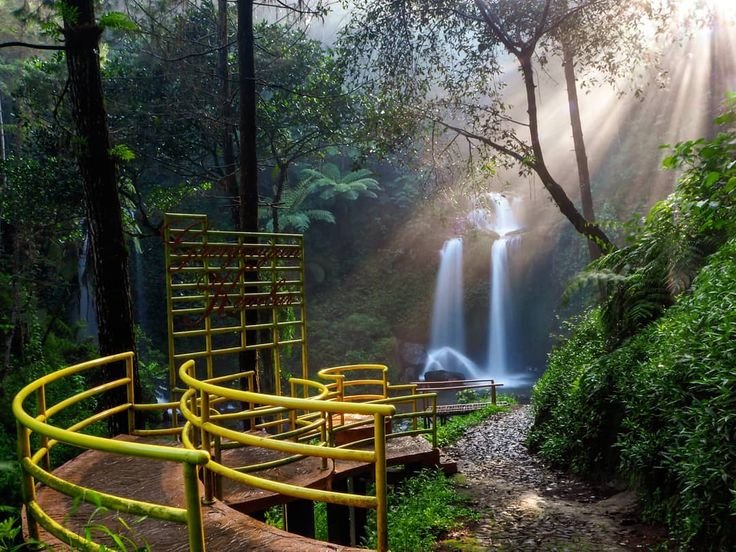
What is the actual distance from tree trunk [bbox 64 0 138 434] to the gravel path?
4.54 meters

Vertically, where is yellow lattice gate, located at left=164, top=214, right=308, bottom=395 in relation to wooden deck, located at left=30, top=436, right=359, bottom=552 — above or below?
above

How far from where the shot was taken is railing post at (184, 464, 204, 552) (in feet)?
7.66

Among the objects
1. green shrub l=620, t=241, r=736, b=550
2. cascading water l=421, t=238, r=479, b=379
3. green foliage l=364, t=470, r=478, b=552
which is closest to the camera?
green shrub l=620, t=241, r=736, b=550

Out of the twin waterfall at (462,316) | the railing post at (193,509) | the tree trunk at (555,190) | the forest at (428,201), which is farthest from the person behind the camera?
the twin waterfall at (462,316)

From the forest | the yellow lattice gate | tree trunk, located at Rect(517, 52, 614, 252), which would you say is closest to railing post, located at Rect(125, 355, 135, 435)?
the yellow lattice gate

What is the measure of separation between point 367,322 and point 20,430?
89.3 ft

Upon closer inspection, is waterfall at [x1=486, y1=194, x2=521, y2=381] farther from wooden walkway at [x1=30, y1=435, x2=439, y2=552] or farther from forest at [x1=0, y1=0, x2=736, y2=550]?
wooden walkway at [x1=30, y1=435, x2=439, y2=552]

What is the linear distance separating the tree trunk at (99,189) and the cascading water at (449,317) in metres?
23.4

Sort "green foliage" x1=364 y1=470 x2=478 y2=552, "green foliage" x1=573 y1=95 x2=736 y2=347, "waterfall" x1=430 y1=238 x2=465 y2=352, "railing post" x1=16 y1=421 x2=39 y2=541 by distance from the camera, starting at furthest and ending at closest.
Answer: "waterfall" x1=430 y1=238 x2=465 y2=352 → "green foliage" x1=573 y1=95 x2=736 y2=347 → "green foliage" x1=364 y1=470 x2=478 y2=552 → "railing post" x1=16 y1=421 x2=39 y2=541

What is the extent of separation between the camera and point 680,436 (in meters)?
5.02

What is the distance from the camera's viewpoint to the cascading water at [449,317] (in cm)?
2958

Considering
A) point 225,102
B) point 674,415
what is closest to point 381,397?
point 674,415

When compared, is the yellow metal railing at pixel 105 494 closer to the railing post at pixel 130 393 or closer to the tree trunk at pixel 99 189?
the railing post at pixel 130 393

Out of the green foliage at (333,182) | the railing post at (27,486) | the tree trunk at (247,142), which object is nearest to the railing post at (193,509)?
the railing post at (27,486)
